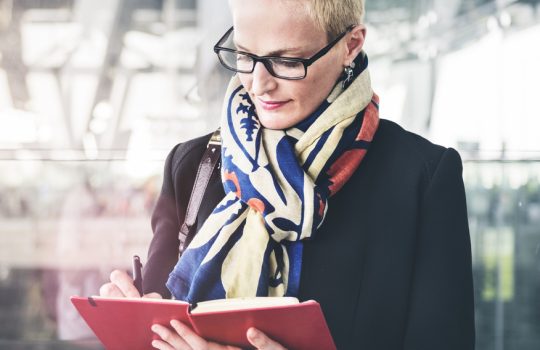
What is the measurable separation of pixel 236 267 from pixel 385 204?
304mm

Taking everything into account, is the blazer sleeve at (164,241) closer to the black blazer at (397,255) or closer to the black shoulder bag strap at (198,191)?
the black shoulder bag strap at (198,191)

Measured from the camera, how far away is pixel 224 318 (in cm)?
105

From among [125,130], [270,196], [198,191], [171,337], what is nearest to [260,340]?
[171,337]

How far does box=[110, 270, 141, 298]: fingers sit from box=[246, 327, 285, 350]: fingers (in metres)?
0.27

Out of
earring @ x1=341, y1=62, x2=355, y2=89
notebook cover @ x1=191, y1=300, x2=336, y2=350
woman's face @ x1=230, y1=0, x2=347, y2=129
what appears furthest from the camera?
earring @ x1=341, y1=62, x2=355, y2=89

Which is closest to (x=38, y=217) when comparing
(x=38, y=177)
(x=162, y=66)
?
(x=38, y=177)

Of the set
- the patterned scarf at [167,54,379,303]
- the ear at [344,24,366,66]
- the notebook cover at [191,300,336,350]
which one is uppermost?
the ear at [344,24,366,66]

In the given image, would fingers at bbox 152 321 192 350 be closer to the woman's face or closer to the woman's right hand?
the woman's right hand

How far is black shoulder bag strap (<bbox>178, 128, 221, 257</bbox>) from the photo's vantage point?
1.39 metres

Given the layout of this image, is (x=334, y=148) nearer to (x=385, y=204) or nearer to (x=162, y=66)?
(x=385, y=204)

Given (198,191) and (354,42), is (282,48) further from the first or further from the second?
(198,191)

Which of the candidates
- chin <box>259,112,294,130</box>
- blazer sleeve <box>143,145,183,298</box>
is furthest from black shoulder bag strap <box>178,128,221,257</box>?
chin <box>259,112,294,130</box>

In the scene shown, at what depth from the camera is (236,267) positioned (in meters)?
1.31

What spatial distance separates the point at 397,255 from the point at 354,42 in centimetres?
41
